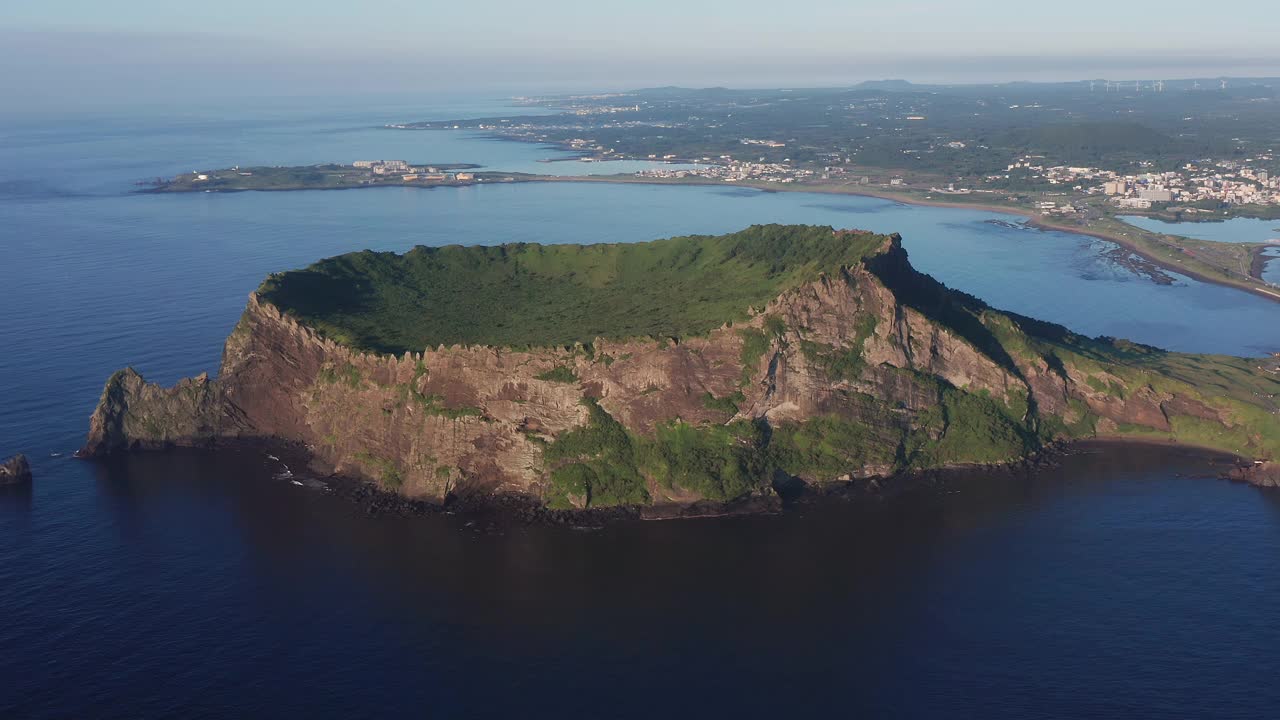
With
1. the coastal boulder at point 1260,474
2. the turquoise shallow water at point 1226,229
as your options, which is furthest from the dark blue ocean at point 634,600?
the turquoise shallow water at point 1226,229

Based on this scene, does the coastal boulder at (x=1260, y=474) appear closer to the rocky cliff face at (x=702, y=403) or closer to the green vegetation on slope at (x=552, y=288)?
the rocky cliff face at (x=702, y=403)

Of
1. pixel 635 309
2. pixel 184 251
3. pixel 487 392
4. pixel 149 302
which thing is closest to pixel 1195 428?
pixel 635 309

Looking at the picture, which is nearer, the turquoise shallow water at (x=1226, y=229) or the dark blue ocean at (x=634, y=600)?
the dark blue ocean at (x=634, y=600)

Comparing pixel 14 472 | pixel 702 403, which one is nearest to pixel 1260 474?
pixel 702 403

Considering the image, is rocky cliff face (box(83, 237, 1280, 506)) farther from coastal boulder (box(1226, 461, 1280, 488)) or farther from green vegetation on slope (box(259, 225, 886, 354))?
green vegetation on slope (box(259, 225, 886, 354))

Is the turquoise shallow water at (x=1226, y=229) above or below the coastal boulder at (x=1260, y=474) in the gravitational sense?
above

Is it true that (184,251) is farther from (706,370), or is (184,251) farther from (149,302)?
(706,370)

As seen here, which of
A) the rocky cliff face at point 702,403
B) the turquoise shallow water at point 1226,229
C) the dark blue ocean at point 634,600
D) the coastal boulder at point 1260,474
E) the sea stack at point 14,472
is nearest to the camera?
the dark blue ocean at point 634,600
